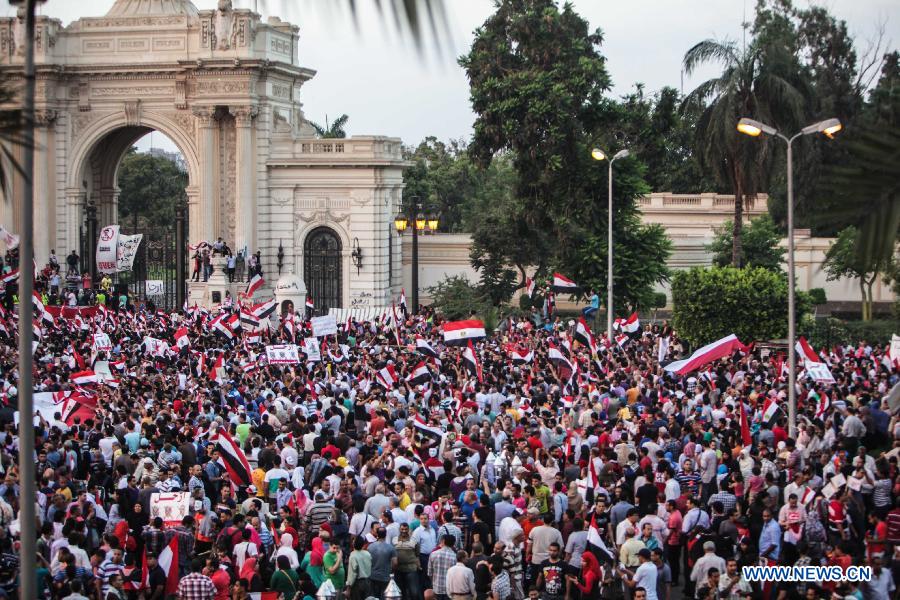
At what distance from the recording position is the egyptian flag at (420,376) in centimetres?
2370

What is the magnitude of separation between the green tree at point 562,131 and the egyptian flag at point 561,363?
1693cm

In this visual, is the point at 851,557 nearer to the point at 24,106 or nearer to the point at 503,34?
the point at 24,106

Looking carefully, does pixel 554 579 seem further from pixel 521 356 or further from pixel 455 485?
pixel 521 356

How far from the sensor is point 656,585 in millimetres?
12258

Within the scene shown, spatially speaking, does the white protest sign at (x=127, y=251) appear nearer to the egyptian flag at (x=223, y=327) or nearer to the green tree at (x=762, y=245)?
the egyptian flag at (x=223, y=327)

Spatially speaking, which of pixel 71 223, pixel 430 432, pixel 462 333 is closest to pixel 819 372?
pixel 462 333

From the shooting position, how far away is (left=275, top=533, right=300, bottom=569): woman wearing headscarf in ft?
40.9

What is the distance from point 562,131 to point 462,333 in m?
17.8

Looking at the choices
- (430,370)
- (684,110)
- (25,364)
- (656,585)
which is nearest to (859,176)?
(25,364)

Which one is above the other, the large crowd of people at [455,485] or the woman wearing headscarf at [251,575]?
the large crowd of people at [455,485]

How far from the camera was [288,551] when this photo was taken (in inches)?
Answer: 493

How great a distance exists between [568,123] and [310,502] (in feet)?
93.0

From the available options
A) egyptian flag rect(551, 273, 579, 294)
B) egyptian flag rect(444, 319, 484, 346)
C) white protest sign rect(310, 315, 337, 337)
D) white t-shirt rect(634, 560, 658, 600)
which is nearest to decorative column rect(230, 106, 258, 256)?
egyptian flag rect(551, 273, 579, 294)

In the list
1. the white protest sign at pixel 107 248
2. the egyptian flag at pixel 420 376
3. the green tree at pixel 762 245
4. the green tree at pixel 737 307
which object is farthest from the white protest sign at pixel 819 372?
the white protest sign at pixel 107 248
